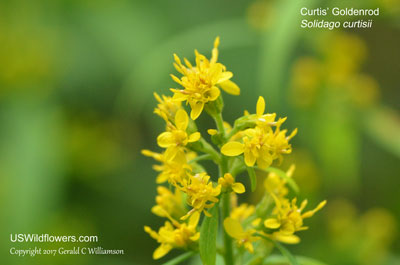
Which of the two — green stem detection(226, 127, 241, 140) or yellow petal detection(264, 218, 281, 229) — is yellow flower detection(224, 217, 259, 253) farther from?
green stem detection(226, 127, 241, 140)

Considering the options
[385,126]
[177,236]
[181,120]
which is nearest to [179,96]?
[181,120]

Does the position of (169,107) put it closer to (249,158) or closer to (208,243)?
(249,158)

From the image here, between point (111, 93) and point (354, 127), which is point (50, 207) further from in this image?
point (354, 127)

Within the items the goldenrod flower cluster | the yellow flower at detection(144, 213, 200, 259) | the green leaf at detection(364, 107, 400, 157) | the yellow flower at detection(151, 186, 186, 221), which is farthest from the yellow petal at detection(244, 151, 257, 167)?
the green leaf at detection(364, 107, 400, 157)

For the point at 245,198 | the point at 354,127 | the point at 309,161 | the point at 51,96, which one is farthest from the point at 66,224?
the point at 354,127

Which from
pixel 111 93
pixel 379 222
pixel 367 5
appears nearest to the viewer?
pixel 367 5
